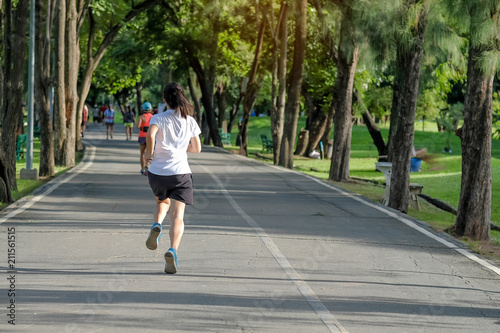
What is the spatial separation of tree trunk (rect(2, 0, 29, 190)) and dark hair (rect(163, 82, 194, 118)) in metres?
9.73

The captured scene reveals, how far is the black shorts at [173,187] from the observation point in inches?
319

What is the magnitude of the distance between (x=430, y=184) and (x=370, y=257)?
21683mm

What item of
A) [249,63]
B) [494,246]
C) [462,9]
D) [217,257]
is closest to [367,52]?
[462,9]

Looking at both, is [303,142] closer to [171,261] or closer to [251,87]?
[251,87]

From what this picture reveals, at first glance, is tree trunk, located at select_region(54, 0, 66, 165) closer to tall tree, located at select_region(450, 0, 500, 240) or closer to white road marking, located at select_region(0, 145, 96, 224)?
white road marking, located at select_region(0, 145, 96, 224)

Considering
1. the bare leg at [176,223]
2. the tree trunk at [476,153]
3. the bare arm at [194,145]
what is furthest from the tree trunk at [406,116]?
the bare leg at [176,223]

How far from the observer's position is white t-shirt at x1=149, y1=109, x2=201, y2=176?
812 centimetres

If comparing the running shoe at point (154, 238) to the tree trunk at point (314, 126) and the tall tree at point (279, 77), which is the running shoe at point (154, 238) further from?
the tree trunk at point (314, 126)

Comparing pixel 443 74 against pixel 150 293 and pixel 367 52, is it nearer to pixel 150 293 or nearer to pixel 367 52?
pixel 367 52

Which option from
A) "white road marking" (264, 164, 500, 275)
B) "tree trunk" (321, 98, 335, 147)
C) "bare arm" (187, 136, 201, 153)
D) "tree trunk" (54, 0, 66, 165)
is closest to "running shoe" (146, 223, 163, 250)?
"bare arm" (187, 136, 201, 153)

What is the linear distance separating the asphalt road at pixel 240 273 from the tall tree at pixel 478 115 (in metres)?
0.94

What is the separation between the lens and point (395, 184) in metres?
17.8

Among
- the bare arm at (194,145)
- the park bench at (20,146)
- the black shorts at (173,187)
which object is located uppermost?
the bare arm at (194,145)

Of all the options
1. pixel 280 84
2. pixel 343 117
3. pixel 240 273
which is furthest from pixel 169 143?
pixel 280 84
